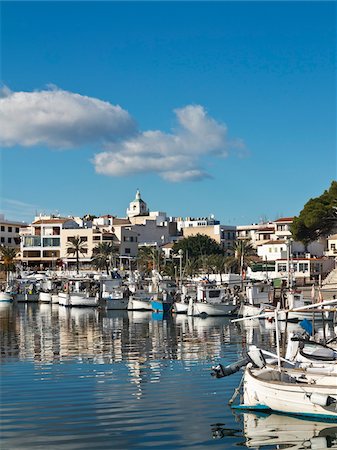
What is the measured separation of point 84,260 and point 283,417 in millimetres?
108171

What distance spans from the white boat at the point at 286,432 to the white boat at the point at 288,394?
0.80 feet

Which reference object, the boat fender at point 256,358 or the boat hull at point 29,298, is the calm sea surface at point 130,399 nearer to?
the boat fender at point 256,358

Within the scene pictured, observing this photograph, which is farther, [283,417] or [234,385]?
[234,385]

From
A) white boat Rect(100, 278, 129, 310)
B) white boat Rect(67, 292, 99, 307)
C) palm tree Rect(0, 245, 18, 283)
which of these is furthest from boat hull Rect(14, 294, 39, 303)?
palm tree Rect(0, 245, 18, 283)

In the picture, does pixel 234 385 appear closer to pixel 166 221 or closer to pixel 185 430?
pixel 185 430

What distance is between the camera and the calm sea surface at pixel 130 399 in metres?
17.0

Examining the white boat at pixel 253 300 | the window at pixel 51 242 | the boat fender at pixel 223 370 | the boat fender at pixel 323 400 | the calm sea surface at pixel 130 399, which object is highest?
the window at pixel 51 242

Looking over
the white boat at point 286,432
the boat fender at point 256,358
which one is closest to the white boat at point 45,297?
the boat fender at point 256,358

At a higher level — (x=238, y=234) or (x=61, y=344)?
(x=238, y=234)

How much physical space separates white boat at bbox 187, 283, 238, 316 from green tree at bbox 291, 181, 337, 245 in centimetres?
1012

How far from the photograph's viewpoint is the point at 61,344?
124 ft

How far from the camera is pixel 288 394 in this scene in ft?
62.0

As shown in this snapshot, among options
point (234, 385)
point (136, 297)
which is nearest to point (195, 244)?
point (136, 297)

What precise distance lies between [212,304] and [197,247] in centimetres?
6706
